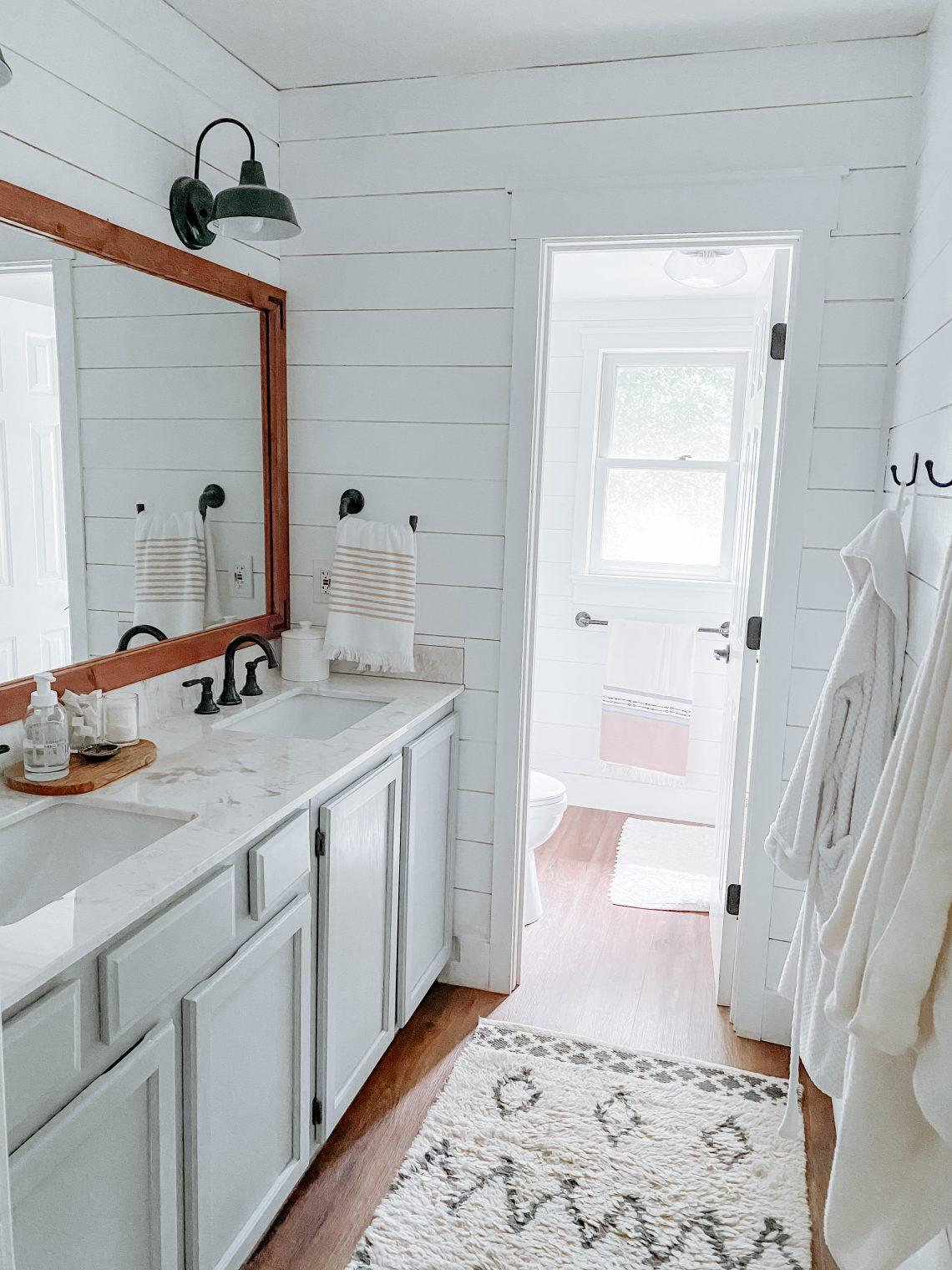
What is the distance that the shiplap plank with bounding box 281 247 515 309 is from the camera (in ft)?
7.93

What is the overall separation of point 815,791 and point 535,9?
1.80m

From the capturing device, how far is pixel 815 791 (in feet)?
6.02

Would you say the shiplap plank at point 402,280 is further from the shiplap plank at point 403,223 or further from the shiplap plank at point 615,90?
the shiplap plank at point 615,90

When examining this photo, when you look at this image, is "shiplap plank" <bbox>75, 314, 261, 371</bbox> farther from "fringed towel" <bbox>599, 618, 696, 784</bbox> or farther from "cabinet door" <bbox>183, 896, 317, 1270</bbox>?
"fringed towel" <bbox>599, 618, 696, 784</bbox>

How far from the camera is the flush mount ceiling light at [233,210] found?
192 centimetres

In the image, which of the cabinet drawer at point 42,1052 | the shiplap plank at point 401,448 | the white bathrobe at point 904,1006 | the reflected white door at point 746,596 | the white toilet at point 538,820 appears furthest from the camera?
the white toilet at point 538,820

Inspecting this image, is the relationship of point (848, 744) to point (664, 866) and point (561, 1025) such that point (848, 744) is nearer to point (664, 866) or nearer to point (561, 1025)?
point (561, 1025)

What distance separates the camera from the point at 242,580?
8.16 ft

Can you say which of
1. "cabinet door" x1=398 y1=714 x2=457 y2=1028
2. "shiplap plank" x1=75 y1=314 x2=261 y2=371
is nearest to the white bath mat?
"cabinet door" x1=398 y1=714 x2=457 y2=1028

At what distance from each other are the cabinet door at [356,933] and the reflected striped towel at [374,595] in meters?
0.47

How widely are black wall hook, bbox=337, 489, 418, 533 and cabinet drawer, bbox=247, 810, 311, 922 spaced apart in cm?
108

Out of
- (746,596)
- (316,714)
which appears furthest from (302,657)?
(746,596)

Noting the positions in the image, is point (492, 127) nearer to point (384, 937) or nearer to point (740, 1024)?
point (384, 937)

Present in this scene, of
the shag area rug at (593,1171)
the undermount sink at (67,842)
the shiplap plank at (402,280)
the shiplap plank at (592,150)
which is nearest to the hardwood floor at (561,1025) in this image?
the shag area rug at (593,1171)
